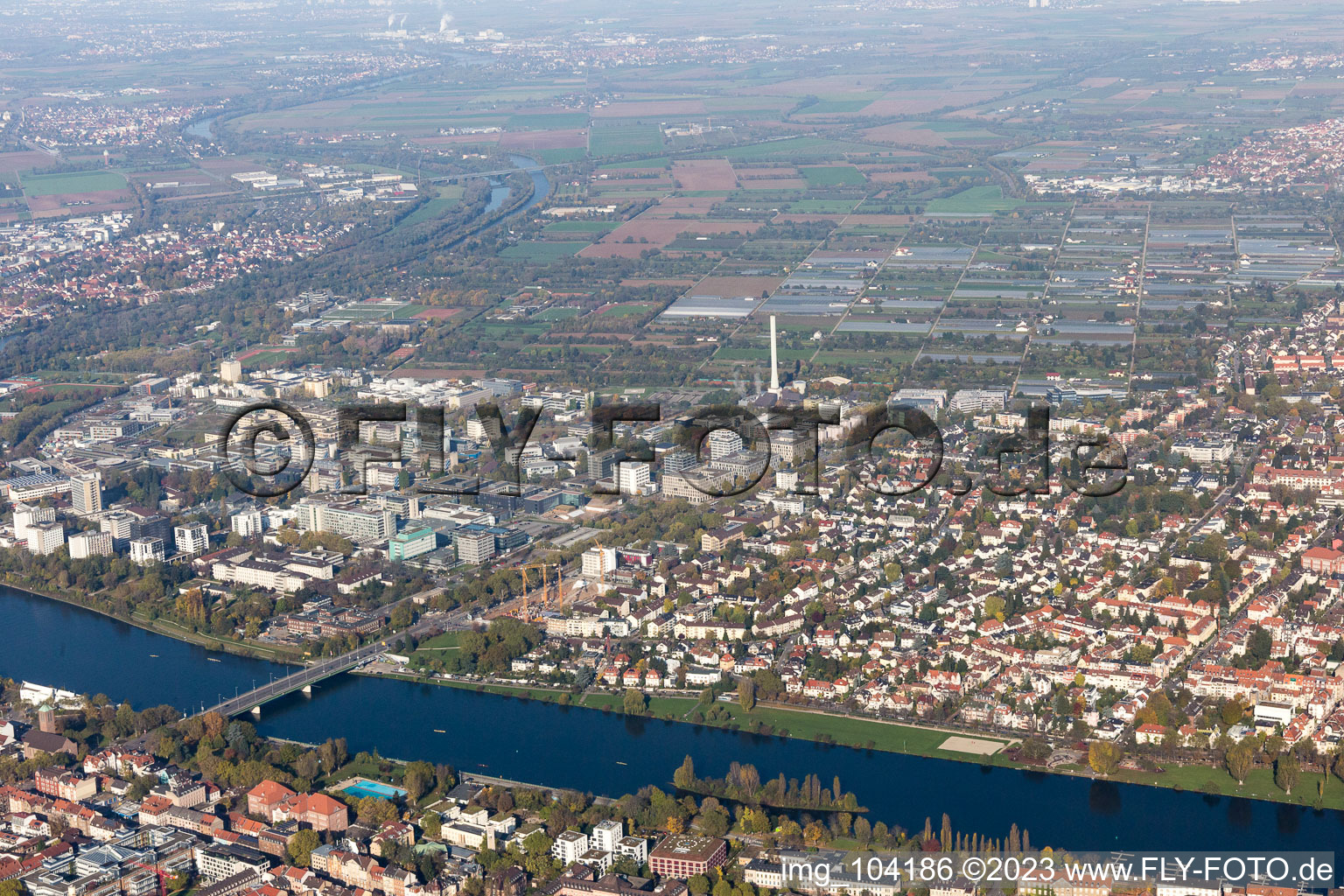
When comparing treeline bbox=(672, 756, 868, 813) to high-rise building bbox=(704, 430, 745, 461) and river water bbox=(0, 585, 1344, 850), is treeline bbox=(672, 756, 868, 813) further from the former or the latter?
high-rise building bbox=(704, 430, 745, 461)

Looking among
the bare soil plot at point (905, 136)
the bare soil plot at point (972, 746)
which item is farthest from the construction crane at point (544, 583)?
the bare soil plot at point (905, 136)

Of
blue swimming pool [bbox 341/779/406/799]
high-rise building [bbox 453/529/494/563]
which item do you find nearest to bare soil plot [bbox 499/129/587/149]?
high-rise building [bbox 453/529/494/563]

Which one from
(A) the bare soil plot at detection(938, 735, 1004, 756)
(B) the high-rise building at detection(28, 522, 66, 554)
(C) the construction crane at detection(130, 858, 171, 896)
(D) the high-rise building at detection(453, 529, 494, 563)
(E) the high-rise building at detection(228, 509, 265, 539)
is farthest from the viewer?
(E) the high-rise building at detection(228, 509, 265, 539)

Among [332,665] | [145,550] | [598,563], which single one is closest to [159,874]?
[332,665]

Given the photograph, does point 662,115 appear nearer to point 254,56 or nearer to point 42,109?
point 42,109

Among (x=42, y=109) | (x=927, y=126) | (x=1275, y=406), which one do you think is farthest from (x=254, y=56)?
(x=1275, y=406)

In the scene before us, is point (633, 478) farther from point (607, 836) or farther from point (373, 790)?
point (607, 836)

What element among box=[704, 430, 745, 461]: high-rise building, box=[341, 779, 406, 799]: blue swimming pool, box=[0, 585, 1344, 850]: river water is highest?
box=[704, 430, 745, 461]: high-rise building
